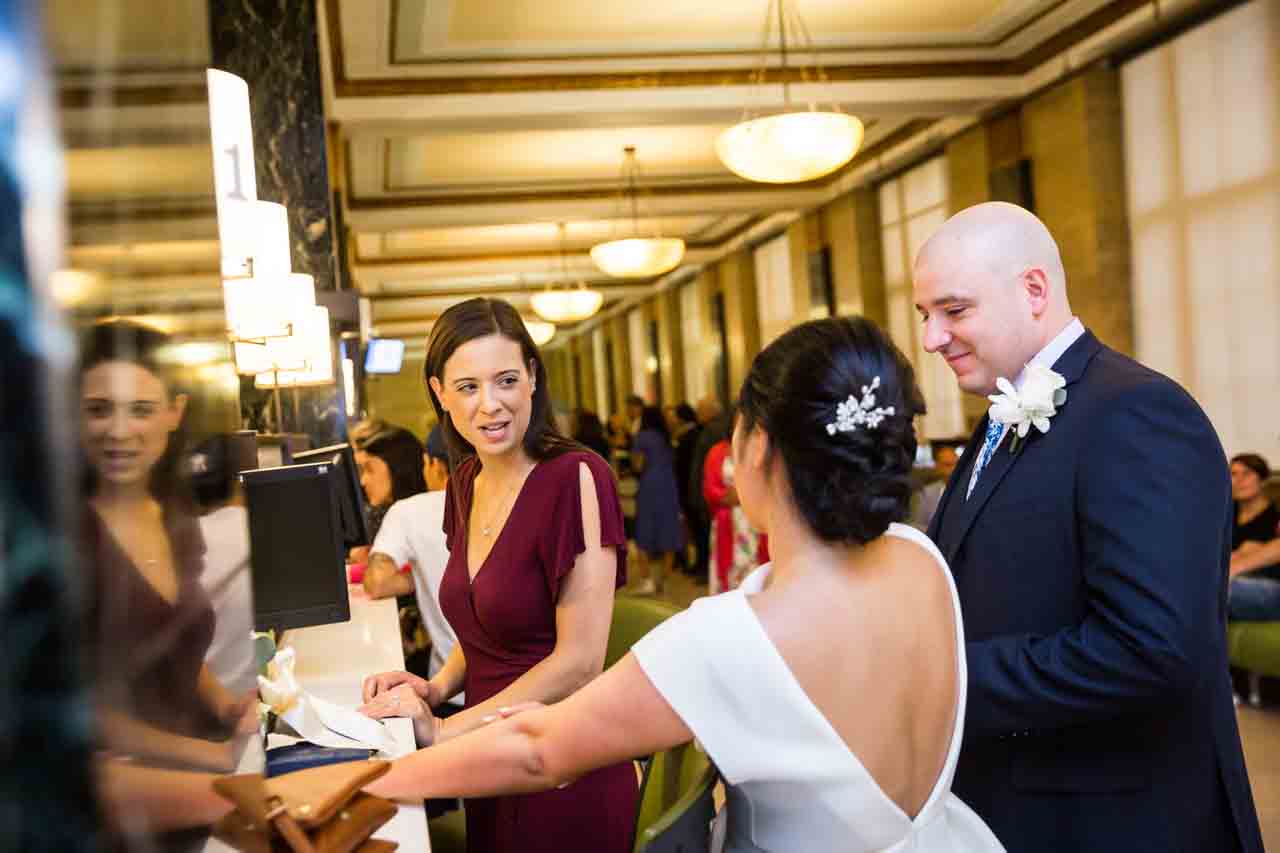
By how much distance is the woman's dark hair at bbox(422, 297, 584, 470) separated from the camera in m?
2.26

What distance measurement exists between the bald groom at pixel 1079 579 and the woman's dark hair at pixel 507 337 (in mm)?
810

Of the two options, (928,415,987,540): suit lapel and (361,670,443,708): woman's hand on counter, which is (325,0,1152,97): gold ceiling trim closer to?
(361,670,443,708): woman's hand on counter

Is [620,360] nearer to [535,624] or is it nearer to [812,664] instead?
[535,624]

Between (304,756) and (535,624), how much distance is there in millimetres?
528

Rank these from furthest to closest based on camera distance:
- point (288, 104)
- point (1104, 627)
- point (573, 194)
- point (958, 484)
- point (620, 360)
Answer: point (620, 360)
point (573, 194)
point (288, 104)
point (958, 484)
point (1104, 627)

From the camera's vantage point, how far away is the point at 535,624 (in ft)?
6.98

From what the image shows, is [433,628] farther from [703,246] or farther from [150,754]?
[703,246]

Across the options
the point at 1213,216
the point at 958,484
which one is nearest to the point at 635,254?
the point at 1213,216

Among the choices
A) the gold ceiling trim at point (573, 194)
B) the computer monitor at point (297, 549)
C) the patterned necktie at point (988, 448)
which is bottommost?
the computer monitor at point (297, 549)

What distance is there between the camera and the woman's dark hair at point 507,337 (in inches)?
88.8

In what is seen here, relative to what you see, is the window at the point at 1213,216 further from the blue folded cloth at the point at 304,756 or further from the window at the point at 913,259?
the blue folded cloth at the point at 304,756

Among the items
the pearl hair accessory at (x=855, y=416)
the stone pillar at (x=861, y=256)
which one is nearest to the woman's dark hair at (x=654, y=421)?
the stone pillar at (x=861, y=256)

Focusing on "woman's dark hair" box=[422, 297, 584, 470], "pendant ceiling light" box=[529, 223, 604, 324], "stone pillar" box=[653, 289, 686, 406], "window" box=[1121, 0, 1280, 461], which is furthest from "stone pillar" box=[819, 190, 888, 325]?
"woman's dark hair" box=[422, 297, 584, 470]

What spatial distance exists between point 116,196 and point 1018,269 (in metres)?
1.45
